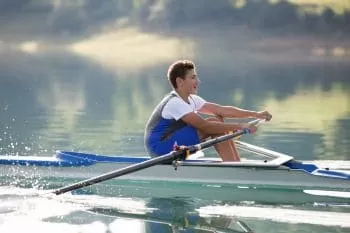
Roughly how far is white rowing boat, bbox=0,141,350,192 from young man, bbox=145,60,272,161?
20cm

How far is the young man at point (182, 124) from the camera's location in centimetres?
938

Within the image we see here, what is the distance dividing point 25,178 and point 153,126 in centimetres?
167

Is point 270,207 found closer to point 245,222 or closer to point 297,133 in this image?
point 245,222

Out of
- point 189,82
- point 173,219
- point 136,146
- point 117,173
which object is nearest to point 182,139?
point 189,82

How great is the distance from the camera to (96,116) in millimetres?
21344

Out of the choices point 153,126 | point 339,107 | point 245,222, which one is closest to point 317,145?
point 153,126

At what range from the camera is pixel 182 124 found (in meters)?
9.50

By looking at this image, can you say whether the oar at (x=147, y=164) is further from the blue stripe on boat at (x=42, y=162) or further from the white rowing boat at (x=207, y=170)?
the blue stripe on boat at (x=42, y=162)

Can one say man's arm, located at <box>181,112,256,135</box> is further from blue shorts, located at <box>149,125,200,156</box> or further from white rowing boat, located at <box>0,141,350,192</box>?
white rowing boat, located at <box>0,141,350,192</box>

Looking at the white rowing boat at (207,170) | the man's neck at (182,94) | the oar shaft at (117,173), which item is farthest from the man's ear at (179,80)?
the oar shaft at (117,173)

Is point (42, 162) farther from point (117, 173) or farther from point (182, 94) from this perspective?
point (182, 94)

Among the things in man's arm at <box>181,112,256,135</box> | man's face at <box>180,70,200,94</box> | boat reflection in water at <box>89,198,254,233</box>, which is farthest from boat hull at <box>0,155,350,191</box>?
man's face at <box>180,70,200,94</box>

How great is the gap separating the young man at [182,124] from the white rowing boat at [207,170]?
0.20m

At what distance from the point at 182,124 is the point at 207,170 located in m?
0.58
